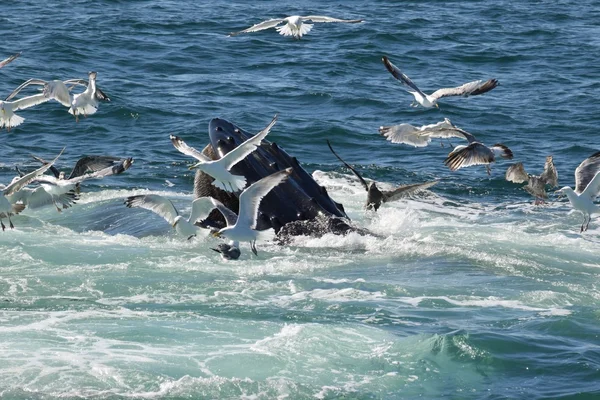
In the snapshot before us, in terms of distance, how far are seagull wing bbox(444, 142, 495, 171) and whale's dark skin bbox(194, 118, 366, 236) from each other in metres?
2.49

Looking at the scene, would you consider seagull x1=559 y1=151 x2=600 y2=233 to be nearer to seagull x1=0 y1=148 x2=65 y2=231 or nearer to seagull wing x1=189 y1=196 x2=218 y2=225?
seagull wing x1=189 y1=196 x2=218 y2=225

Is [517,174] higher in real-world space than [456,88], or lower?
lower

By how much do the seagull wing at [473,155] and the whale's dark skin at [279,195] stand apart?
8.17 feet

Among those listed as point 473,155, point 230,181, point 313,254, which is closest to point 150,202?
point 230,181

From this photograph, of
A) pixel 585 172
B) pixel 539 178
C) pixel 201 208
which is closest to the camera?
pixel 201 208

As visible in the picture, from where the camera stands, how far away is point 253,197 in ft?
49.6

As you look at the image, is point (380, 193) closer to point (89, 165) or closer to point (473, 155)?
point (473, 155)

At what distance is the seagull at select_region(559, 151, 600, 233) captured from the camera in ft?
56.2

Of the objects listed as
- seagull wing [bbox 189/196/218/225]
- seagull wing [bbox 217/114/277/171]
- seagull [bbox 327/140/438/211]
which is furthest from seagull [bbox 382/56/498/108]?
seagull wing [bbox 189/196/218/225]

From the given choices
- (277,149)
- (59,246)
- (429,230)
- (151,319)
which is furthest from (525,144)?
(151,319)

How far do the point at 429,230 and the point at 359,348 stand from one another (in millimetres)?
6843

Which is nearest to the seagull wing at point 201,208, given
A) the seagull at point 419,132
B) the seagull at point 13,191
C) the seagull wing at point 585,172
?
the seagull at point 13,191

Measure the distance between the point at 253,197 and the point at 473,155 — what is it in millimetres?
4582

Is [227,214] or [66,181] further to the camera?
[66,181]
